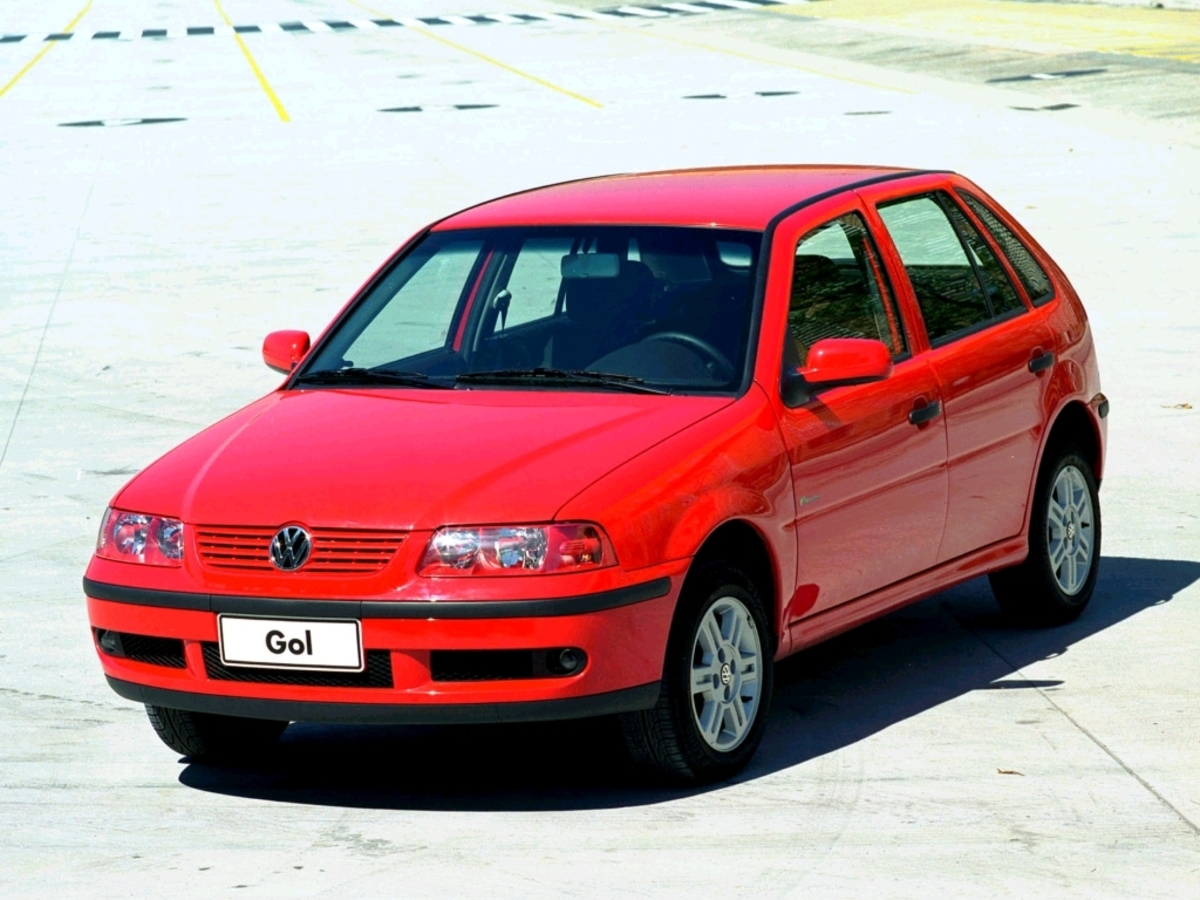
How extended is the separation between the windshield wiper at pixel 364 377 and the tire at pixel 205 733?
103 centimetres

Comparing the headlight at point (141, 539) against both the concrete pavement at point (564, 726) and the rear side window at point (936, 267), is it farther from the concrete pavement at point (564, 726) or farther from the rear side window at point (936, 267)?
the rear side window at point (936, 267)

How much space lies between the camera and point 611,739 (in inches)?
248

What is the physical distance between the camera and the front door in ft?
20.7

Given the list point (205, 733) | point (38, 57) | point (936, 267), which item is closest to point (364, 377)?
point (205, 733)

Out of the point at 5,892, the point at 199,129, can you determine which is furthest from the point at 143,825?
the point at 199,129

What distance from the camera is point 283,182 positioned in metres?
22.8

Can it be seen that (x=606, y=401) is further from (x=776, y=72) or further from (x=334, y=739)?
(x=776, y=72)

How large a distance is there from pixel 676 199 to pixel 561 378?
855mm

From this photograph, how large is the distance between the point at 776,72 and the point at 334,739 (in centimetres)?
3087

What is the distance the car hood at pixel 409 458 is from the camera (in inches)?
219

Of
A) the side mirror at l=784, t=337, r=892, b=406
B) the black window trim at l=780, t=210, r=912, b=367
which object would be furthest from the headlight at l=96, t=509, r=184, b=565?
the black window trim at l=780, t=210, r=912, b=367

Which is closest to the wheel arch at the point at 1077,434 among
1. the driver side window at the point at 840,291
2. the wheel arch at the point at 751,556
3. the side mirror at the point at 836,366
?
the driver side window at the point at 840,291

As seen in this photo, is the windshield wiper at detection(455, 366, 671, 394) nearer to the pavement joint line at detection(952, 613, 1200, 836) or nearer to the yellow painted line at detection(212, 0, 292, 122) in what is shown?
the pavement joint line at detection(952, 613, 1200, 836)

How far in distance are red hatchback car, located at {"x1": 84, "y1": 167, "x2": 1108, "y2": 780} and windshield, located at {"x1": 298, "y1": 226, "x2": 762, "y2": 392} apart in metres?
0.01
